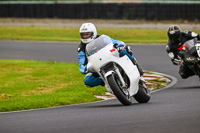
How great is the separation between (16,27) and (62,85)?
21.3m

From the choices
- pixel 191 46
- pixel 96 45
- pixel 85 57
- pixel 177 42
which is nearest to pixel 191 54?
pixel 191 46

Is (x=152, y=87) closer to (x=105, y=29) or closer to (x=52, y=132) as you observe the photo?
(x=52, y=132)

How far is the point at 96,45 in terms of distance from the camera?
30.1ft

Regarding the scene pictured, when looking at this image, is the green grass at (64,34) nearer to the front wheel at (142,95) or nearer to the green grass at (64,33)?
the green grass at (64,33)

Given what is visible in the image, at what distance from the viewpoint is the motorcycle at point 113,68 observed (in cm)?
882

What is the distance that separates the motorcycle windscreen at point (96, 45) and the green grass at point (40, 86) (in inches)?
63.1

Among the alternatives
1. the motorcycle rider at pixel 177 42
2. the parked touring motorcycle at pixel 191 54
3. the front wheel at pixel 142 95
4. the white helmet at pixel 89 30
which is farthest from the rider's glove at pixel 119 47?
the motorcycle rider at pixel 177 42

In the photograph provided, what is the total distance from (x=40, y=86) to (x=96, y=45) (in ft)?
12.5

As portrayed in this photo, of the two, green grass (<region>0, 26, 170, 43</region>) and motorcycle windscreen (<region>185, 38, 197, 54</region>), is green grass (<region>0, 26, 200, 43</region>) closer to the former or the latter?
green grass (<region>0, 26, 170, 43</region>)

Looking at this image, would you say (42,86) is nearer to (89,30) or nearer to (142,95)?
(89,30)

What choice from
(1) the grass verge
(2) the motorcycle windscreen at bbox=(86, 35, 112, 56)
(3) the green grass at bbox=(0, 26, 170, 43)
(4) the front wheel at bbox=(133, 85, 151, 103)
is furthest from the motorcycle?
(3) the green grass at bbox=(0, 26, 170, 43)

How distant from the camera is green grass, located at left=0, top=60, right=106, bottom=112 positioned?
34.3 feet

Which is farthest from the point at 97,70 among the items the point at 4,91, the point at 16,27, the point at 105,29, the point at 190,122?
the point at 16,27

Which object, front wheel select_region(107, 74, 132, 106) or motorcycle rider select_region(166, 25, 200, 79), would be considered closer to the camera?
front wheel select_region(107, 74, 132, 106)
